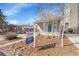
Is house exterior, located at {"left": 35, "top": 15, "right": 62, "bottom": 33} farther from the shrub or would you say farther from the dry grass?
the shrub

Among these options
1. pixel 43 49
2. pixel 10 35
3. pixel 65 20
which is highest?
pixel 65 20

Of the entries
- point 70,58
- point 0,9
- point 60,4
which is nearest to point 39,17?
point 60,4

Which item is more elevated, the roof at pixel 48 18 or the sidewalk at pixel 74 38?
the roof at pixel 48 18

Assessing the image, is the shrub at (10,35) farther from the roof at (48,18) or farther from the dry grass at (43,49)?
the roof at (48,18)

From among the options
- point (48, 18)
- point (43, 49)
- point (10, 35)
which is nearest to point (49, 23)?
point (48, 18)

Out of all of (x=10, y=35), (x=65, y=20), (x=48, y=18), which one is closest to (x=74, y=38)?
(x=65, y=20)

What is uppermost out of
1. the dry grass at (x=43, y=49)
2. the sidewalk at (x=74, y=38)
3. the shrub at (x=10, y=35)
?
the shrub at (x=10, y=35)

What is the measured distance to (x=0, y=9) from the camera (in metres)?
1.30

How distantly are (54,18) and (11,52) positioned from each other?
484mm

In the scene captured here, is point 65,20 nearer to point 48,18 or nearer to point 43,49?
point 48,18

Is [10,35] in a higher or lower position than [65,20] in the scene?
lower

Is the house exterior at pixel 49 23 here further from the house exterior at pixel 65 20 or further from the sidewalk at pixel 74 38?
the sidewalk at pixel 74 38

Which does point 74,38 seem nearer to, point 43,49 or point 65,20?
point 65,20

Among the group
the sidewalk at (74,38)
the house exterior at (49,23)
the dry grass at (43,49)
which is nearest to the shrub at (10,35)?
the dry grass at (43,49)
